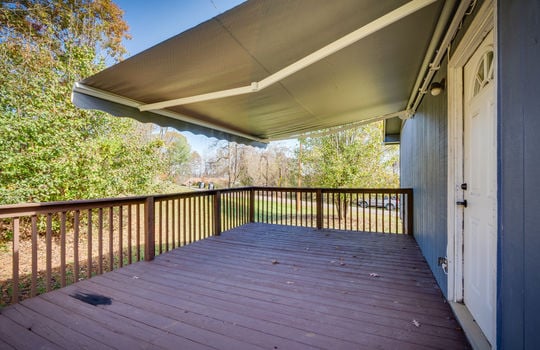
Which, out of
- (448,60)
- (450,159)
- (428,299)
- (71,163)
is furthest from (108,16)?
(428,299)

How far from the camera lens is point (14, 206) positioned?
2.23 meters

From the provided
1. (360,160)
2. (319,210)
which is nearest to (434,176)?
(319,210)

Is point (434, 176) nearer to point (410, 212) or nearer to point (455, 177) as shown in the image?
point (455, 177)

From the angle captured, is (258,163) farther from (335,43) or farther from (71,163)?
(335,43)

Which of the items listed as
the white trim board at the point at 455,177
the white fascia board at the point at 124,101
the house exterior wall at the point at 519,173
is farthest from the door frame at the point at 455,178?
the white fascia board at the point at 124,101

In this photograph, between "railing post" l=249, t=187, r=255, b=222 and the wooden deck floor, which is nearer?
the wooden deck floor

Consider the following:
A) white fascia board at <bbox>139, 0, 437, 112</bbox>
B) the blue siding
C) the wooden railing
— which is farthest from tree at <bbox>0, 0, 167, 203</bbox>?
the blue siding

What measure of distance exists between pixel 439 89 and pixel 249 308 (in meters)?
2.90

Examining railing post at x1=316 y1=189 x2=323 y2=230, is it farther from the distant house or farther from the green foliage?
the green foliage

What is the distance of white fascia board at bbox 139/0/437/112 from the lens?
1705mm

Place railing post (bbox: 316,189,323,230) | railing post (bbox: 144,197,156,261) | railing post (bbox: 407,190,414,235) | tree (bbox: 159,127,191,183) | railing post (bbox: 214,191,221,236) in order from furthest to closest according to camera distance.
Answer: tree (bbox: 159,127,191,183)
railing post (bbox: 316,189,323,230)
railing post (bbox: 214,191,221,236)
railing post (bbox: 407,190,414,235)
railing post (bbox: 144,197,156,261)

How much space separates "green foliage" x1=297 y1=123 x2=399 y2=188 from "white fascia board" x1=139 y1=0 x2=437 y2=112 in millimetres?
6188

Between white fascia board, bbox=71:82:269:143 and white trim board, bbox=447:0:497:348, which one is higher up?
white fascia board, bbox=71:82:269:143

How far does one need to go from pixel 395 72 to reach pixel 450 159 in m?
1.30
